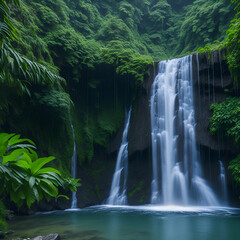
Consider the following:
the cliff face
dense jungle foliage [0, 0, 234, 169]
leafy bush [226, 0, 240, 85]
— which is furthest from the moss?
leafy bush [226, 0, 240, 85]

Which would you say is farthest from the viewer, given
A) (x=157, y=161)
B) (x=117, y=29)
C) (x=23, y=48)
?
(x=117, y=29)

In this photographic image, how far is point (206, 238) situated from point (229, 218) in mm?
2660

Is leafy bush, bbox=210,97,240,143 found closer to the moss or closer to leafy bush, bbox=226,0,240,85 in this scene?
leafy bush, bbox=226,0,240,85

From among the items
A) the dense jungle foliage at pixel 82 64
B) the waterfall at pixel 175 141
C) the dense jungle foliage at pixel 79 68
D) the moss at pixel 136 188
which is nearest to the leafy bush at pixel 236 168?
the dense jungle foliage at pixel 79 68

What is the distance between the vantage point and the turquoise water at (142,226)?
6.30 meters

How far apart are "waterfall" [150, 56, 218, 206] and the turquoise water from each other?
1.73 metres

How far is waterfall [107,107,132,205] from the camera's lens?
12.3 metres

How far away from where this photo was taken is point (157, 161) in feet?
40.6

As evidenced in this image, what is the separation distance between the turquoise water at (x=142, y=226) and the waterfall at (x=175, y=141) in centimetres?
173

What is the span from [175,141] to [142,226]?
5963 millimetres

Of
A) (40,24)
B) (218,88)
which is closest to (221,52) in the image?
(218,88)

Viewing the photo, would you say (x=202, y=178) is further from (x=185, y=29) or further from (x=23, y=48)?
(x=185, y=29)

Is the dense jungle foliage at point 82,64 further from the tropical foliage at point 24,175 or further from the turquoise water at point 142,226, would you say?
the turquoise water at point 142,226

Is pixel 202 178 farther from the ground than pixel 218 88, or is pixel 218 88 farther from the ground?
pixel 218 88
